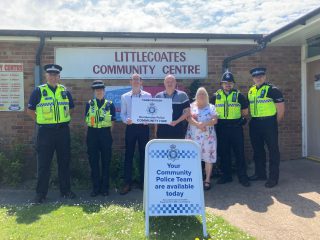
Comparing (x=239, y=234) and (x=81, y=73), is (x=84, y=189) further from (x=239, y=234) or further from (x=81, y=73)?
(x=239, y=234)

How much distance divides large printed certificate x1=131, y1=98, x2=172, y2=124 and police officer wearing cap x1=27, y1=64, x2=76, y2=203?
1.21 metres

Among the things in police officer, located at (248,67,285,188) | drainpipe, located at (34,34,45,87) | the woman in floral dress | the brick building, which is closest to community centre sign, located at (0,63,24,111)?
the brick building

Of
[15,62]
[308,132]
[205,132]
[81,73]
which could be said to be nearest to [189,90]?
[205,132]

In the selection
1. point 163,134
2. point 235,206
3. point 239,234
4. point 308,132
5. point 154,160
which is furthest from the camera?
point 308,132

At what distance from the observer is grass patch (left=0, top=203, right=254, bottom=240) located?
4508 mm

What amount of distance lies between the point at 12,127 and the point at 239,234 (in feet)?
17.4

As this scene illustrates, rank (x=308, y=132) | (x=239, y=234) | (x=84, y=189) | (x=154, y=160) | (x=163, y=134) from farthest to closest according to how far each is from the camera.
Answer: (x=308, y=132) → (x=84, y=189) → (x=163, y=134) → (x=154, y=160) → (x=239, y=234)

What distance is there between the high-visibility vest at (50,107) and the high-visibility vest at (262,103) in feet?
11.0

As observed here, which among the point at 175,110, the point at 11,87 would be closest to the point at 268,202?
the point at 175,110

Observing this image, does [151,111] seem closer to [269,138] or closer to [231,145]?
[231,145]

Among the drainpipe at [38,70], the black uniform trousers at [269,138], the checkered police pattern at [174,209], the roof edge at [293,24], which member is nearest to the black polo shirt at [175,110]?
the black uniform trousers at [269,138]

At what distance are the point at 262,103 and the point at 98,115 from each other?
9.45ft

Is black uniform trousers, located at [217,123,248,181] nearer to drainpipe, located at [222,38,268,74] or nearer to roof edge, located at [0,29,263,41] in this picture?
drainpipe, located at [222,38,268,74]

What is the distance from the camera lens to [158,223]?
4895mm
